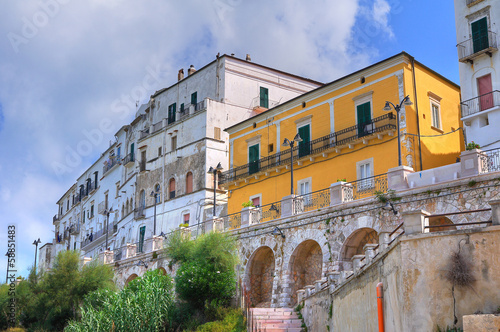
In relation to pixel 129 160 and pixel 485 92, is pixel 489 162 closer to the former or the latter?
pixel 485 92

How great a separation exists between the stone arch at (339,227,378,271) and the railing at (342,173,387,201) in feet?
5.10

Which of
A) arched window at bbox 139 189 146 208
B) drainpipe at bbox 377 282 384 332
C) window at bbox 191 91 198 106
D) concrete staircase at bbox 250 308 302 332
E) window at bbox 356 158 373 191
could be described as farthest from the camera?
arched window at bbox 139 189 146 208

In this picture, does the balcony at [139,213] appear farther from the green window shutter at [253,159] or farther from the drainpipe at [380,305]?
the drainpipe at [380,305]

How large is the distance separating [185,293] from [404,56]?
14.7m

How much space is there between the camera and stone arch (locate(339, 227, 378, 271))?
2348cm

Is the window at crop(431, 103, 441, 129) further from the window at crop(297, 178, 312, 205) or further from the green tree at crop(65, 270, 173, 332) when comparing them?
the green tree at crop(65, 270, 173, 332)

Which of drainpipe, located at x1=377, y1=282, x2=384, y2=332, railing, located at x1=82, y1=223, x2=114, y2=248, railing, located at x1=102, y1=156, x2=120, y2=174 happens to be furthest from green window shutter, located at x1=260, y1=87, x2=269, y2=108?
drainpipe, located at x1=377, y1=282, x2=384, y2=332

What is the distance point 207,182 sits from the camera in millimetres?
42031

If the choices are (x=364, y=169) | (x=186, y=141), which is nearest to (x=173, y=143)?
(x=186, y=141)

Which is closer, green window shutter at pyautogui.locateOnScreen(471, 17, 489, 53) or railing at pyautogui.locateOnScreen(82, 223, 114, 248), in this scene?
green window shutter at pyautogui.locateOnScreen(471, 17, 489, 53)

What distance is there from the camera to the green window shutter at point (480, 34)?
92.3ft

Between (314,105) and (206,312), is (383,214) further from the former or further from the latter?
(314,105)

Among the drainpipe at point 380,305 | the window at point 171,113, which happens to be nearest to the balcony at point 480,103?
the drainpipe at point 380,305

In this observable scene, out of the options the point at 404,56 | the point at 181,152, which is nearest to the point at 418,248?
the point at 404,56
